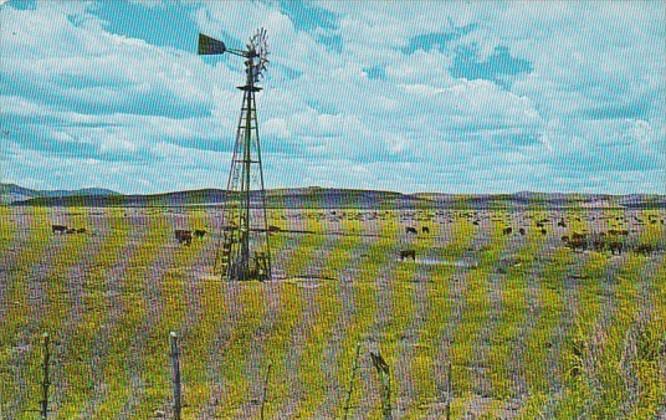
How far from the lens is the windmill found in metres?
5.16

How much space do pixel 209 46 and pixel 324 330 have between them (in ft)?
5.56

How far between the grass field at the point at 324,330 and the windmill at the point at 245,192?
0.22 meters

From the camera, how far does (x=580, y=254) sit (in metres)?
7.93

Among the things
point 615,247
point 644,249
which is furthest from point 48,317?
A: point 615,247

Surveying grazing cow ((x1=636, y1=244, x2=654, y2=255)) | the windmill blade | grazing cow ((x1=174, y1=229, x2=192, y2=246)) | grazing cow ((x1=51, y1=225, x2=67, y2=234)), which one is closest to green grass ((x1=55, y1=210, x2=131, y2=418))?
grazing cow ((x1=51, y1=225, x2=67, y2=234))

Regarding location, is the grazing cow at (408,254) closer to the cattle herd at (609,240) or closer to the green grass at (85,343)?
the cattle herd at (609,240)

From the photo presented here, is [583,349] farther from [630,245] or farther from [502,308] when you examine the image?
[630,245]

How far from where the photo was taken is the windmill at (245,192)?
5.16 metres

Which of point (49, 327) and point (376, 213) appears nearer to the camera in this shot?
point (49, 327)

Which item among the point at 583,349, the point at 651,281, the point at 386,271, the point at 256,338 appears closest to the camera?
the point at 583,349

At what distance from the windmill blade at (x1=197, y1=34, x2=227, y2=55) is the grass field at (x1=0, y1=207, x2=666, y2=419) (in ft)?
4.77

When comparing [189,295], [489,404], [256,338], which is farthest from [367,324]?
[489,404]

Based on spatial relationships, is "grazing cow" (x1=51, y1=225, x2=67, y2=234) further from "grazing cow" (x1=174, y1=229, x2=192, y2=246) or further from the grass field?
"grazing cow" (x1=174, y1=229, x2=192, y2=246)

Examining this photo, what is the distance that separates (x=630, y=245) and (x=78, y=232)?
5186 mm
